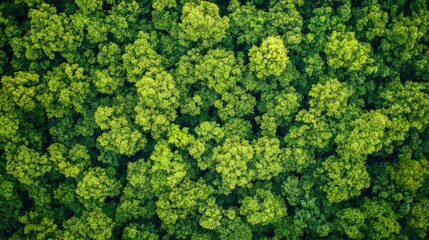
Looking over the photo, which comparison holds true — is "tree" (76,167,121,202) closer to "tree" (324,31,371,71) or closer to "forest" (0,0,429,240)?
"forest" (0,0,429,240)

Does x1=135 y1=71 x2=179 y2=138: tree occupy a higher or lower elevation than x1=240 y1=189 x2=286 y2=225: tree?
higher

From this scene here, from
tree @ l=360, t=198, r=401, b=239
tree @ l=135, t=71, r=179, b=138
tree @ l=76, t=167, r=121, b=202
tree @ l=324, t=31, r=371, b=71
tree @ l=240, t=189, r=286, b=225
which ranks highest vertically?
tree @ l=324, t=31, r=371, b=71

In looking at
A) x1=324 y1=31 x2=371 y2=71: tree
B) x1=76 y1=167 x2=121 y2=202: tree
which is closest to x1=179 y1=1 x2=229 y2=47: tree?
x1=324 y1=31 x2=371 y2=71: tree

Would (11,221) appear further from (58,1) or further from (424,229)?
(424,229)

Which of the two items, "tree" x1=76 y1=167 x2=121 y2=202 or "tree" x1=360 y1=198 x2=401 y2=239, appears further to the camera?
"tree" x1=76 y1=167 x2=121 y2=202

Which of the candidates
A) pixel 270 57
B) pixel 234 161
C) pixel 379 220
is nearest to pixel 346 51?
pixel 270 57

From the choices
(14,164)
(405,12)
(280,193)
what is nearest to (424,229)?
(280,193)

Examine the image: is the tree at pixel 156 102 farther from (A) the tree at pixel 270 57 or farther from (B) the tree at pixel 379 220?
(B) the tree at pixel 379 220

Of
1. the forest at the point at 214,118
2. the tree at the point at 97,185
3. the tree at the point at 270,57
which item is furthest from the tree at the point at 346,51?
the tree at the point at 97,185
